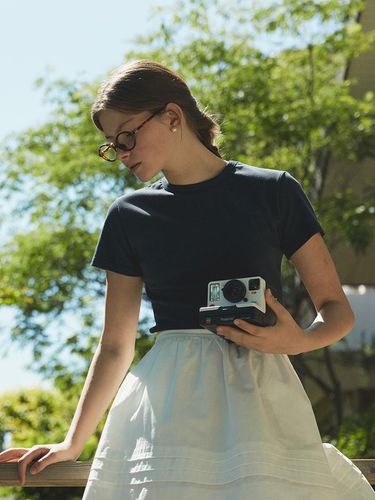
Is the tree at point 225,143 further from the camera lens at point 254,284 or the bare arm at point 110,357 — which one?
the camera lens at point 254,284

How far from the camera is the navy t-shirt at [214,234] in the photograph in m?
1.86

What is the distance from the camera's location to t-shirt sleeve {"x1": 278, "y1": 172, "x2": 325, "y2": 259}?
74.0 inches

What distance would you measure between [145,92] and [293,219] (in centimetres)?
41

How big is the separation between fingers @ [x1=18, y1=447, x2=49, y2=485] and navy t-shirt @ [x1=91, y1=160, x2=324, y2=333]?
374mm

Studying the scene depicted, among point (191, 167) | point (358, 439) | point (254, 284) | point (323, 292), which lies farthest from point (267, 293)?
point (358, 439)

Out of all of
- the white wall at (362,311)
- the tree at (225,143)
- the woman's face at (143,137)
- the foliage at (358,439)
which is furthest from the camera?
the white wall at (362,311)

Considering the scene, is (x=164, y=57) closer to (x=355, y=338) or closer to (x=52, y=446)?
(x=355, y=338)

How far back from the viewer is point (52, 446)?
198 centimetres

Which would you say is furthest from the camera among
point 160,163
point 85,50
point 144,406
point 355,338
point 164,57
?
point 355,338

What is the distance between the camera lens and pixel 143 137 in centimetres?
190

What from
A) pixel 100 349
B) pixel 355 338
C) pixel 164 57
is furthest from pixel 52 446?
pixel 355 338

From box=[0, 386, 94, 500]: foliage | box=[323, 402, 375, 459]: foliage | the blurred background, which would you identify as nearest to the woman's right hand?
box=[323, 402, 375, 459]: foliage

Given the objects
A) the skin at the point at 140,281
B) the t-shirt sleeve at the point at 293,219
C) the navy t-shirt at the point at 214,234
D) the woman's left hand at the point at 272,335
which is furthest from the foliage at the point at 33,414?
the woman's left hand at the point at 272,335

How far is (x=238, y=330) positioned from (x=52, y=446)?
58 cm
